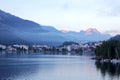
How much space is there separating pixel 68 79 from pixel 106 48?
167ft

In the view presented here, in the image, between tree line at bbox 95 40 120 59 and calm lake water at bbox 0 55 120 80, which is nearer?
calm lake water at bbox 0 55 120 80

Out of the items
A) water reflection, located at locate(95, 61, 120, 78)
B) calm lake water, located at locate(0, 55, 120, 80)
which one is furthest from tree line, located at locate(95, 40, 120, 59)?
water reflection, located at locate(95, 61, 120, 78)

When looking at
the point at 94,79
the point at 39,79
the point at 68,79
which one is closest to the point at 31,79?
the point at 39,79

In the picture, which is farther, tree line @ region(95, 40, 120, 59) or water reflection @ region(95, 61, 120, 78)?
tree line @ region(95, 40, 120, 59)

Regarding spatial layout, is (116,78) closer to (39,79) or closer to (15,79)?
(39,79)

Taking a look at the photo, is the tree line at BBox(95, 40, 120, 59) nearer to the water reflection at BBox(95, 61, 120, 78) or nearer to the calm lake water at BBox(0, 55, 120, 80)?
the calm lake water at BBox(0, 55, 120, 80)

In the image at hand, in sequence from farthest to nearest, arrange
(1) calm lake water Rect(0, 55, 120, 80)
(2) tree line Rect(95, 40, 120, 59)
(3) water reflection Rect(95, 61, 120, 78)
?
(2) tree line Rect(95, 40, 120, 59) < (3) water reflection Rect(95, 61, 120, 78) < (1) calm lake water Rect(0, 55, 120, 80)

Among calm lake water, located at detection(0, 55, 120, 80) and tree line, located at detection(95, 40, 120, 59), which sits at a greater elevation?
tree line, located at detection(95, 40, 120, 59)

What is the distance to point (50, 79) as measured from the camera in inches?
1711

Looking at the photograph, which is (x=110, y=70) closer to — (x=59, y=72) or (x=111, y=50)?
(x=59, y=72)

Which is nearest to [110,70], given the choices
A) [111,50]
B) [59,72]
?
[59,72]

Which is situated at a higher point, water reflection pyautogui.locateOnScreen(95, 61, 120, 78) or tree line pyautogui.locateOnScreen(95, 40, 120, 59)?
tree line pyautogui.locateOnScreen(95, 40, 120, 59)

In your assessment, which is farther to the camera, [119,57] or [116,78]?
[119,57]

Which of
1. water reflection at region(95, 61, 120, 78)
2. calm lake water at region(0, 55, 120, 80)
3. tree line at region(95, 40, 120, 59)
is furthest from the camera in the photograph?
tree line at region(95, 40, 120, 59)
